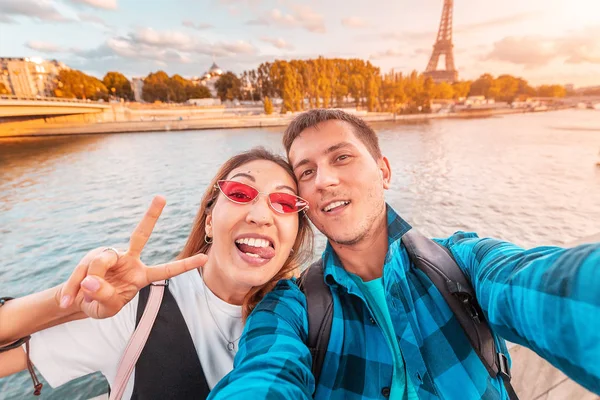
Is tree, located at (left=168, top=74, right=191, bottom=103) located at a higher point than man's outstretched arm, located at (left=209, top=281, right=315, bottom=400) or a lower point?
higher

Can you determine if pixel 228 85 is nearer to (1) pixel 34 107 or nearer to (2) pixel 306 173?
(1) pixel 34 107

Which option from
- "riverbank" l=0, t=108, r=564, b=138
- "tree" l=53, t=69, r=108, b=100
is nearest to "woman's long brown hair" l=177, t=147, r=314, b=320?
"riverbank" l=0, t=108, r=564, b=138

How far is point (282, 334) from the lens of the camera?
54.9 inches

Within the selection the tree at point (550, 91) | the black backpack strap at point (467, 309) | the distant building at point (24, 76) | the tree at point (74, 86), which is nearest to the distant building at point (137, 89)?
the tree at point (74, 86)

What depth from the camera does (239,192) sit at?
1.83 meters

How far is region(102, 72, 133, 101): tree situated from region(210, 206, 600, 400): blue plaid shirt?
7921 cm

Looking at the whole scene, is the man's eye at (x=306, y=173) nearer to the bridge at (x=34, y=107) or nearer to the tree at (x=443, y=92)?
the bridge at (x=34, y=107)

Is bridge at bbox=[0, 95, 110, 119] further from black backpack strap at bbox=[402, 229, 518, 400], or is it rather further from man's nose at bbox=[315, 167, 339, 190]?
black backpack strap at bbox=[402, 229, 518, 400]

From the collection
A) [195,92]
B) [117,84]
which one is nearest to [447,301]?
[195,92]

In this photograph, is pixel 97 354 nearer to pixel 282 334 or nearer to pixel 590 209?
pixel 282 334

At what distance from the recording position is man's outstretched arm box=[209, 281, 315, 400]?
113 cm

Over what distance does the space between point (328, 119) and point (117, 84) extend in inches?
3214

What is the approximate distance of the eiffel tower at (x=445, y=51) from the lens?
84062mm

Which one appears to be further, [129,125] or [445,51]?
[445,51]
